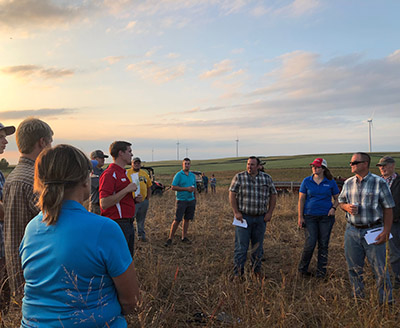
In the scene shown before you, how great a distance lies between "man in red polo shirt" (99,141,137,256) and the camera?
4250 mm

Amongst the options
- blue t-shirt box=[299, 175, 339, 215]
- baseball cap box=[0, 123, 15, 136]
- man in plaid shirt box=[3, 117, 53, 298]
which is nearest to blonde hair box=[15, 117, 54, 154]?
man in plaid shirt box=[3, 117, 53, 298]

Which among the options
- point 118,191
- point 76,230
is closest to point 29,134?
point 76,230

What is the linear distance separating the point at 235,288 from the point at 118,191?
192 centimetres

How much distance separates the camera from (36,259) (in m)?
1.53

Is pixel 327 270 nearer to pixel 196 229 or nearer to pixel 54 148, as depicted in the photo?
pixel 196 229

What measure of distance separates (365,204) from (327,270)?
1.90 m

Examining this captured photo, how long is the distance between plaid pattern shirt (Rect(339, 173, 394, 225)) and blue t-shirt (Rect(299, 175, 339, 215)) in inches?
47.6

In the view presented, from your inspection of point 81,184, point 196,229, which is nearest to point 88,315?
point 81,184

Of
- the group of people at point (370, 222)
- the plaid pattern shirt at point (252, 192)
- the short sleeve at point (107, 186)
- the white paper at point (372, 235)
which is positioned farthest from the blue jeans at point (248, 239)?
the short sleeve at point (107, 186)

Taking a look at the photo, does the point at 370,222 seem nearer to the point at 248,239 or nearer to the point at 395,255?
the point at 395,255

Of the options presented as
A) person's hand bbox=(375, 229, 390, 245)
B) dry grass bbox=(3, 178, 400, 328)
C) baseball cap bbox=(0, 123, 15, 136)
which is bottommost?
dry grass bbox=(3, 178, 400, 328)

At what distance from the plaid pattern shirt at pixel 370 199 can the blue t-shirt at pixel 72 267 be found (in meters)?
3.46

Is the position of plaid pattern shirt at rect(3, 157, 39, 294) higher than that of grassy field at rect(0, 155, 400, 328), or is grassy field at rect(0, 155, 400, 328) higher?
plaid pattern shirt at rect(3, 157, 39, 294)

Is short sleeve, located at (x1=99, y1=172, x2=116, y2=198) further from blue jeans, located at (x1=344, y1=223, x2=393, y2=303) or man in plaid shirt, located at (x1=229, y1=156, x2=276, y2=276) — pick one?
blue jeans, located at (x1=344, y1=223, x2=393, y2=303)
